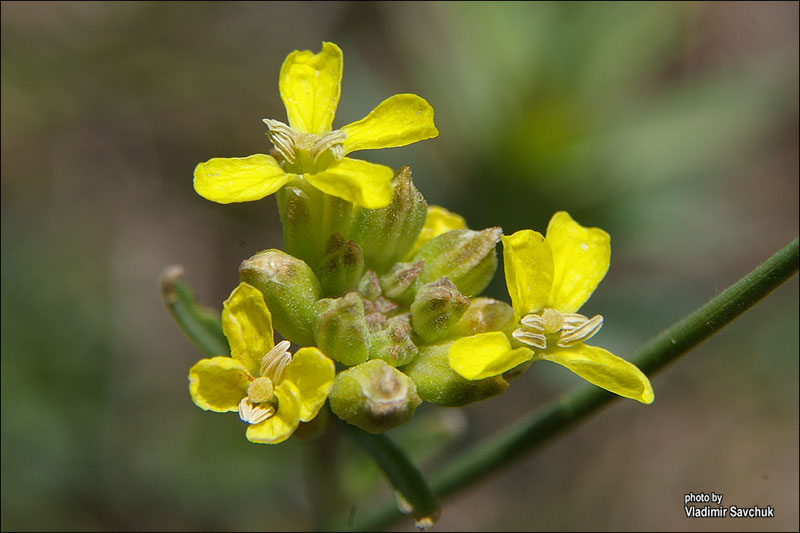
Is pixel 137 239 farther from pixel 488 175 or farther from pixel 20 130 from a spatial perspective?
pixel 488 175

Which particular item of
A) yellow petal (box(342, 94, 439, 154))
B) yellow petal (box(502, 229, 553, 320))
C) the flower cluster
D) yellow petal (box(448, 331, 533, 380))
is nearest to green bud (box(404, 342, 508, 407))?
the flower cluster

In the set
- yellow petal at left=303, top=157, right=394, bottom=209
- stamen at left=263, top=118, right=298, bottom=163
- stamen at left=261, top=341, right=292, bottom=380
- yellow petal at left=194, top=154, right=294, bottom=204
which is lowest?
stamen at left=261, top=341, right=292, bottom=380

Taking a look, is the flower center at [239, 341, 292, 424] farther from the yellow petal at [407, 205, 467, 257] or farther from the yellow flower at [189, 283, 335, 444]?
the yellow petal at [407, 205, 467, 257]

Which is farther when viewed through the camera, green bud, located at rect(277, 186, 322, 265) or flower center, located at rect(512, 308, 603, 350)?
green bud, located at rect(277, 186, 322, 265)

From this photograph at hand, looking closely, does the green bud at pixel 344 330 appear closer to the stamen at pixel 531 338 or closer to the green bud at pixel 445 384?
the green bud at pixel 445 384

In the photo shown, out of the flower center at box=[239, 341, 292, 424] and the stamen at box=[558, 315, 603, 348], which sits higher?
the flower center at box=[239, 341, 292, 424]

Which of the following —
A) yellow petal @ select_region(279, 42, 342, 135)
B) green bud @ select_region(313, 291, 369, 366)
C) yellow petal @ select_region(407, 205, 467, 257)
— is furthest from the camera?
yellow petal @ select_region(407, 205, 467, 257)

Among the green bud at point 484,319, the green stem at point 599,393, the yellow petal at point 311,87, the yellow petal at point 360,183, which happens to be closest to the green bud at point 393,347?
the green bud at point 484,319
